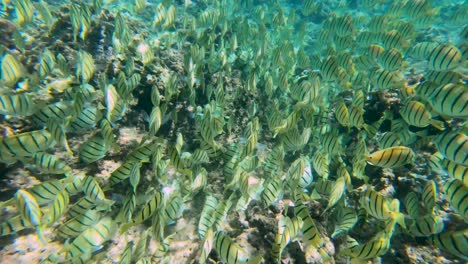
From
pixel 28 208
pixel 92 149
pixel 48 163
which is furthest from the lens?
pixel 92 149

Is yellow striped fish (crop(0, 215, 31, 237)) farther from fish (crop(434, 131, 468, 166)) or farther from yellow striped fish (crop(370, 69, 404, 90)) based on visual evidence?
yellow striped fish (crop(370, 69, 404, 90))

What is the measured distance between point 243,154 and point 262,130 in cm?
196

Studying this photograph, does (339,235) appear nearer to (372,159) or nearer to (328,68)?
(372,159)

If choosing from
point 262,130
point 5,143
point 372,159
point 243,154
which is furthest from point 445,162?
point 5,143

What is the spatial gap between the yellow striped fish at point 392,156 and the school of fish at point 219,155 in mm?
17

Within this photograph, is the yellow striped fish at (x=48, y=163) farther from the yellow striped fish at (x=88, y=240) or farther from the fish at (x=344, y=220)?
the fish at (x=344, y=220)

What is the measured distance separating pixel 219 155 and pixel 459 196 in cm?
324

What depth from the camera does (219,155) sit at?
4.60m

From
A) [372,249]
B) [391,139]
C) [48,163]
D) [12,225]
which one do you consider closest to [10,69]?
[48,163]

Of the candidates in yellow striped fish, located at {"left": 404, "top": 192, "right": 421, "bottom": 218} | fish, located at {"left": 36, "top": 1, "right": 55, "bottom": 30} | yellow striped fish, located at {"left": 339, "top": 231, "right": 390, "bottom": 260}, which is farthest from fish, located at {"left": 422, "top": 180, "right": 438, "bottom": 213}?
fish, located at {"left": 36, "top": 1, "right": 55, "bottom": 30}

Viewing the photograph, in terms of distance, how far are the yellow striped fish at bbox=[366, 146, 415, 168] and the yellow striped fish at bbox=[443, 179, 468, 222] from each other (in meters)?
0.49

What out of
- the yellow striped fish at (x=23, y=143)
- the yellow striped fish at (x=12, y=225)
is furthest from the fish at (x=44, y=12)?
the yellow striped fish at (x=12, y=225)

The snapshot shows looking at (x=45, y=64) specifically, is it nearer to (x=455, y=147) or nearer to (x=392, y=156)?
(x=392, y=156)

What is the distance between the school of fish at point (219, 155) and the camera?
2951 mm
